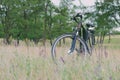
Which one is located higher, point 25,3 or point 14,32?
point 25,3

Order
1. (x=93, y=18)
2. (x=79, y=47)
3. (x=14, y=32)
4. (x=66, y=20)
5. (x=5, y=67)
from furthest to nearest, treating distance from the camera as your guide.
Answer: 1. (x=66, y=20)
2. (x=14, y=32)
3. (x=93, y=18)
4. (x=79, y=47)
5. (x=5, y=67)

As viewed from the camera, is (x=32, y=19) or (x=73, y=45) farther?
(x=32, y=19)

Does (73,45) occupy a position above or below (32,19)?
above

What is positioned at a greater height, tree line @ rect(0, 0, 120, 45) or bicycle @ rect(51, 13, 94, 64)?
bicycle @ rect(51, 13, 94, 64)

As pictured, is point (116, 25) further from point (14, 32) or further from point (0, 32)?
point (0, 32)

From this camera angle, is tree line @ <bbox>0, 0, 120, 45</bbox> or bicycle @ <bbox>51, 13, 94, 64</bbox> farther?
tree line @ <bbox>0, 0, 120, 45</bbox>

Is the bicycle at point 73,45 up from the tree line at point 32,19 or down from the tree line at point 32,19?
up

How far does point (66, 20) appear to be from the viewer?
5522 centimetres

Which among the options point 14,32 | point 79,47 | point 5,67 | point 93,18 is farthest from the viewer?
point 14,32

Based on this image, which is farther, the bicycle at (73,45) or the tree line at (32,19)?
the tree line at (32,19)

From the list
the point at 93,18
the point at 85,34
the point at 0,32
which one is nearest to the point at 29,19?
the point at 0,32

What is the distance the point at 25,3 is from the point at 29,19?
2.64 meters

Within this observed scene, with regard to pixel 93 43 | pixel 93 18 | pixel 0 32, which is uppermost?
pixel 93 43

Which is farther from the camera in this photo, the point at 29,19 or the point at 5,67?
the point at 29,19
